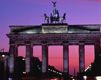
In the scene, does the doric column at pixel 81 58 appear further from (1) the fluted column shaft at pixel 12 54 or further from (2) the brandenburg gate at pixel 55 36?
(1) the fluted column shaft at pixel 12 54

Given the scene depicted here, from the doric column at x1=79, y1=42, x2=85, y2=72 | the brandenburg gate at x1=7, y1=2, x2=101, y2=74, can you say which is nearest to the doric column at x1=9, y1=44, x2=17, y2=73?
the brandenburg gate at x1=7, y1=2, x2=101, y2=74

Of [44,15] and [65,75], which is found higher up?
[44,15]

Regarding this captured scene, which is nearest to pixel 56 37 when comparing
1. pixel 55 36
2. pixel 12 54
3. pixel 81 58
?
pixel 55 36

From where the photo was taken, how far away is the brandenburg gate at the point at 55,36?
5517 inches

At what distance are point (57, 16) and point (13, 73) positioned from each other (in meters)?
18.6

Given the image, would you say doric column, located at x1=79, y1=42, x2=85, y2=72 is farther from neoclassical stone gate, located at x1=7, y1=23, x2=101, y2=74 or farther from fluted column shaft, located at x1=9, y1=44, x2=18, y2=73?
fluted column shaft, located at x1=9, y1=44, x2=18, y2=73

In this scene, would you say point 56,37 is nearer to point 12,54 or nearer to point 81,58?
point 81,58

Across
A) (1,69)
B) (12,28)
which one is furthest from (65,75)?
(1,69)

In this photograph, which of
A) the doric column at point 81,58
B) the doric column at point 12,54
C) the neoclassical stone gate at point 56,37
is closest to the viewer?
the neoclassical stone gate at point 56,37

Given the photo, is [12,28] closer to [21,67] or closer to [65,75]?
[65,75]

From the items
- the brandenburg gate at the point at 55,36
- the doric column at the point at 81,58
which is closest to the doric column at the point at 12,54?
the brandenburg gate at the point at 55,36

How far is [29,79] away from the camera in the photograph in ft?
446

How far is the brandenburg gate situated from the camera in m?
140

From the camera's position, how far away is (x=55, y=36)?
460 ft
